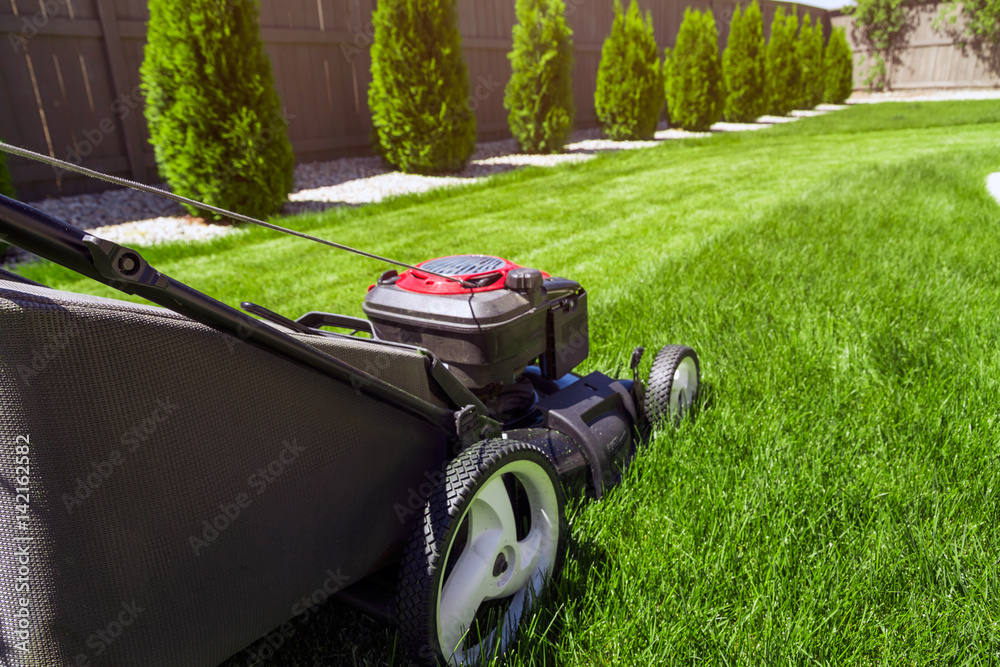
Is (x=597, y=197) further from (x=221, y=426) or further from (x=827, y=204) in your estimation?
(x=221, y=426)

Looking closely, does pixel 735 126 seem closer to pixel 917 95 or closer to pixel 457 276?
pixel 917 95

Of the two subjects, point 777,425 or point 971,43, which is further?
point 971,43

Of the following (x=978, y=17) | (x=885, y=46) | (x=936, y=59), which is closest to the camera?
(x=978, y=17)

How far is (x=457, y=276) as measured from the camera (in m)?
1.82

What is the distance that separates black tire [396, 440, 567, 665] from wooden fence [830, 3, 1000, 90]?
3202cm

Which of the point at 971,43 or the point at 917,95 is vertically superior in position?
the point at 971,43

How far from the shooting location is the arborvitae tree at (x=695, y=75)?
15.1 meters

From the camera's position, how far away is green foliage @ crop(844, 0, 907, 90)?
88.8ft

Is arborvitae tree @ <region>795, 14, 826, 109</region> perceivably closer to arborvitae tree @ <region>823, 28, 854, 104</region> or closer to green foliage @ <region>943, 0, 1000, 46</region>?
arborvitae tree @ <region>823, 28, 854, 104</region>

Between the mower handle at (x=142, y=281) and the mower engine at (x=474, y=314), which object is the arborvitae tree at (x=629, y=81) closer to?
the mower engine at (x=474, y=314)

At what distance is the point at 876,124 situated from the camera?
1371 cm

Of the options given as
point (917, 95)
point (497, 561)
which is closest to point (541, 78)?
point (497, 561)

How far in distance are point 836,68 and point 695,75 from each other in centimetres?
1189

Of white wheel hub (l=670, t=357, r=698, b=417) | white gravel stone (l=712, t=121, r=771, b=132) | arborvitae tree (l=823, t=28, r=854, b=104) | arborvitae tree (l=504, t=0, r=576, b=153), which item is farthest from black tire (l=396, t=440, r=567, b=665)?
arborvitae tree (l=823, t=28, r=854, b=104)
